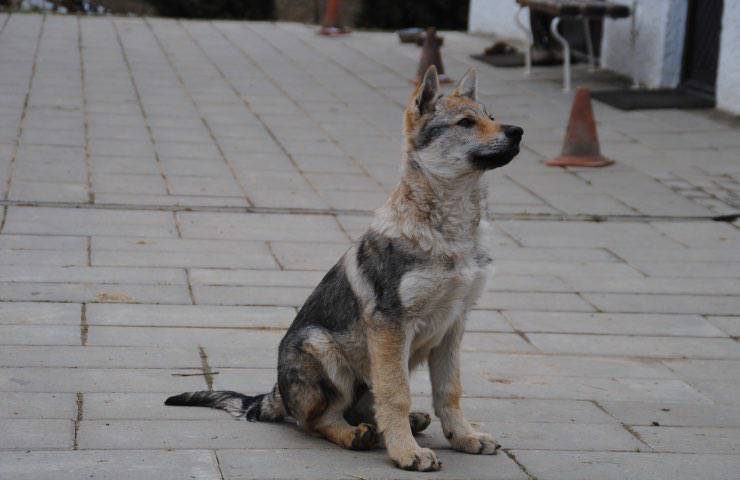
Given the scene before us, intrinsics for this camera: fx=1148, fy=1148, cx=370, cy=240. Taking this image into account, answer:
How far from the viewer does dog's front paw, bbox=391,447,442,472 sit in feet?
13.9

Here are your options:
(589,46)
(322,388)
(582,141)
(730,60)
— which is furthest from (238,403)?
(589,46)

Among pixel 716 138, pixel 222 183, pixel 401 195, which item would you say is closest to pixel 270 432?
pixel 401 195

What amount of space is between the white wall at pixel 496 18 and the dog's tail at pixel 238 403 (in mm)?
13539

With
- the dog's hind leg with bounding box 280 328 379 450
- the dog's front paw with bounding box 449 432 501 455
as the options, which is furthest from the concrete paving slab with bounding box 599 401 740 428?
the dog's hind leg with bounding box 280 328 379 450

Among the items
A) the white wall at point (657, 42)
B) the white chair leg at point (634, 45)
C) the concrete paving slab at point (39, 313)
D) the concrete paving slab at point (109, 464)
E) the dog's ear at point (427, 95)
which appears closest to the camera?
the concrete paving slab at point (109, 464)

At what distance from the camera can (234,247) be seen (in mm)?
7832

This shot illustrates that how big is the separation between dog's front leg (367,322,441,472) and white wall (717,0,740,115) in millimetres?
9396

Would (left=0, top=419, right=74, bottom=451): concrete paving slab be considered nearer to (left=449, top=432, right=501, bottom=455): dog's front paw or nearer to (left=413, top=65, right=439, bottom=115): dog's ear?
(left=449, top=432, right=501, bottom=455): dog's front paw

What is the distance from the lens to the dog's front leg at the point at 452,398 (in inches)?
177

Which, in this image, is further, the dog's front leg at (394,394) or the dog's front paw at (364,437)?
the dog's front paw at (364,437)

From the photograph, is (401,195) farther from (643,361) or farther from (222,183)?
(222,183)

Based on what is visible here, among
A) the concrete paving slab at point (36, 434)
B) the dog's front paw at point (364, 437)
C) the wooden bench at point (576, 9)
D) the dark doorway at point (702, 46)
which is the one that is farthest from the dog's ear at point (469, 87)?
the dark doorway at point (702, 46)

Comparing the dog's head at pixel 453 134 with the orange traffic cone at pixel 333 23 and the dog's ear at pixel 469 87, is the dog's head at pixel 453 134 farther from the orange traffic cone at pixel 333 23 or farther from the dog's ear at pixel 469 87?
the orange traffic cone at pixel 333 23

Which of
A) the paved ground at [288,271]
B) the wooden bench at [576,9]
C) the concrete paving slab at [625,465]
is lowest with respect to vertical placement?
the paved ground at [288,271]
